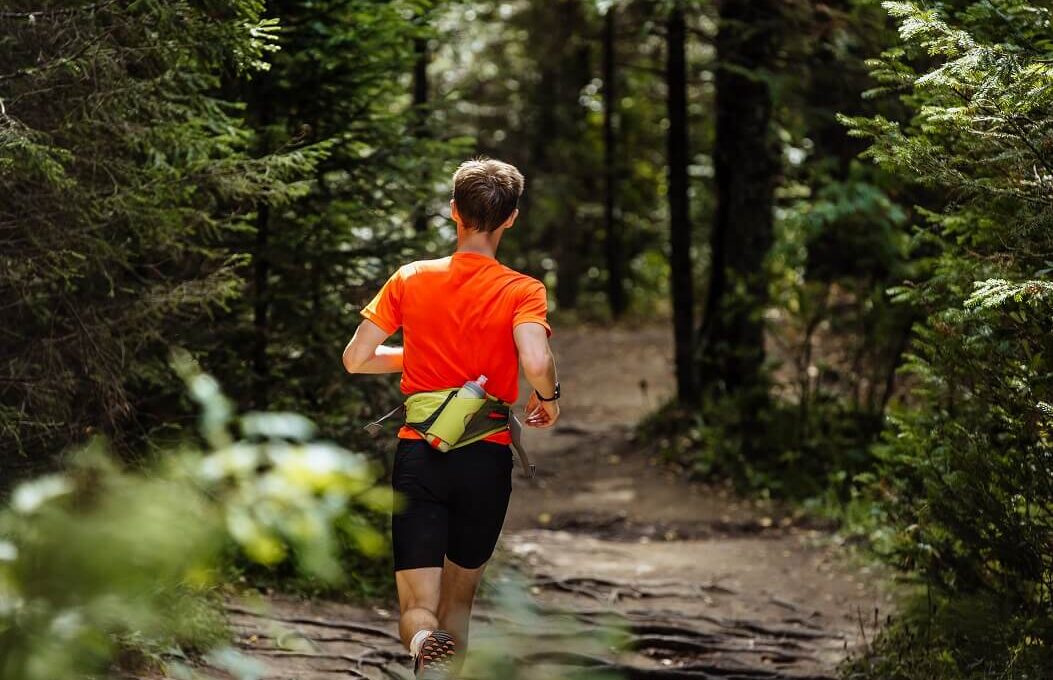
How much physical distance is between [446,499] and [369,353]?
0.65m

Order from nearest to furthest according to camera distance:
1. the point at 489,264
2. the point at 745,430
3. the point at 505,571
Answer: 1. the point at 489,264
2. the point at 505,571
3. the point at 745,430

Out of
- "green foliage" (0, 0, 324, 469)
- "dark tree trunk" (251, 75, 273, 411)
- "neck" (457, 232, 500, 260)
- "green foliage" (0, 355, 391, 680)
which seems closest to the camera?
"green foliage" (0, 355, 391, 680)

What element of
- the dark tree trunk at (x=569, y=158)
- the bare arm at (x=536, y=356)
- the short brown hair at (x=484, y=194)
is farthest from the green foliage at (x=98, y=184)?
the dark tree trunk at (x=569, y=158)

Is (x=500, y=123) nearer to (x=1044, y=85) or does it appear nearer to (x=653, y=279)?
(x=653, y=279)

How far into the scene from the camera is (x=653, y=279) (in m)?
29.9

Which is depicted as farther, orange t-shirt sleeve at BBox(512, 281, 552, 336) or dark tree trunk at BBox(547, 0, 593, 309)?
dark tree trunk at BBox(547, 0, 593, 309)

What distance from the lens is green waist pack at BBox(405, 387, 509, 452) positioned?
15.1ft

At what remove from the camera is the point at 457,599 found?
4.88 metres

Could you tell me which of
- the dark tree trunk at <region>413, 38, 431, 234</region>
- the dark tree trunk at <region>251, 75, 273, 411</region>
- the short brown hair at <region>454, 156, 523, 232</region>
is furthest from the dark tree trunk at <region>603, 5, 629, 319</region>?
the short brown hair at <region>454, 156, 523, 232</region>

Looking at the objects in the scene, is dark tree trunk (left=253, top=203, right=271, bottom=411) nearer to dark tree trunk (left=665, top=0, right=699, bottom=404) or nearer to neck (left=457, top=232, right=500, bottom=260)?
neck (left=457, top=232, right=500, bottom=260)

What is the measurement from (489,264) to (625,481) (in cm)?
1001

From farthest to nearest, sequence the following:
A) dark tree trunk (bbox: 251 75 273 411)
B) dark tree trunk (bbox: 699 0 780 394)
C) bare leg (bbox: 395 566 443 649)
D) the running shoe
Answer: dark tree trunk (bbox: 699 0 780 394) → dark tree trunk (bbox: 251 75 273 411) → bare leg (bbox: 395 566 443 649) → the running shoe

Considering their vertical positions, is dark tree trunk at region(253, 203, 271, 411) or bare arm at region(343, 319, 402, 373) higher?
bare arm at region(343, 319, 402, 373)

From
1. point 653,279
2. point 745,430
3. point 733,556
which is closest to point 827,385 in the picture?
point 745,430
